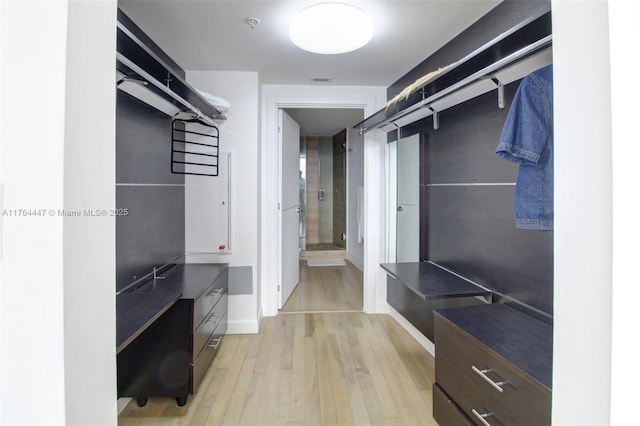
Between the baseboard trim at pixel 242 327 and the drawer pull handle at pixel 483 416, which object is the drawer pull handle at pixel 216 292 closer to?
the baseboard trim at pixel 242 327

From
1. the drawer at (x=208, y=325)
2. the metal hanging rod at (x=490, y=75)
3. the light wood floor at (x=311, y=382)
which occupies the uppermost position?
the metal hanging rod at (x=490, y=75)

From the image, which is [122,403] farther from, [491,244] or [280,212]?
[491,244]

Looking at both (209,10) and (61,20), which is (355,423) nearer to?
(61,20)

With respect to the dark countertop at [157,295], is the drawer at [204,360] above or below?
below

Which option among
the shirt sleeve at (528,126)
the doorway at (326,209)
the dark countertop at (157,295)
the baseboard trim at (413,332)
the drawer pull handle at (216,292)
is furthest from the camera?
the doorway at (326,209)

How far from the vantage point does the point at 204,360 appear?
1.87m

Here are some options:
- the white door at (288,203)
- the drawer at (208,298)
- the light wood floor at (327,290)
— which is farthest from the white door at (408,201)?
the drawer at (208,298)

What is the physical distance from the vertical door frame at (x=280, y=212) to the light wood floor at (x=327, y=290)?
0.95 ft

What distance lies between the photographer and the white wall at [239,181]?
2561 millimetres

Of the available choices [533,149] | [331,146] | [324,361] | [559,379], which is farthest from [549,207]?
[331,146]

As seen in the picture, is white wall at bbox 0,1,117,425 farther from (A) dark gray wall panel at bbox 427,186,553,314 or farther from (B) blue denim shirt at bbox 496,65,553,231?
(A) dark gray wall panel at bbox 427,186,553,314

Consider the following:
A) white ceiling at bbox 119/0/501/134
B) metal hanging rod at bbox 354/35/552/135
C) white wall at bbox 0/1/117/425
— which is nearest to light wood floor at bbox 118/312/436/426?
white wall at bbox 0/1/117/425

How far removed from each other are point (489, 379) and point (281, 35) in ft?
7.49

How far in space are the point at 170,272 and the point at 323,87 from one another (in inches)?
88.5
